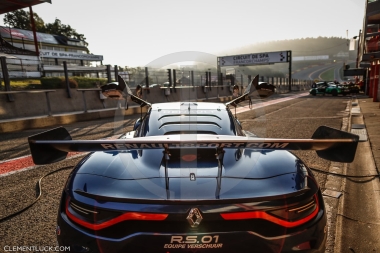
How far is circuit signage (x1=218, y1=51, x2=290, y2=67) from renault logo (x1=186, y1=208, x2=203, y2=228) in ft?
171

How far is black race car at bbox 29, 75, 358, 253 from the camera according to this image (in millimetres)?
1490

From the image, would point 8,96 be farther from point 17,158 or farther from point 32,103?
point 17,158

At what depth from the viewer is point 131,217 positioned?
1.50 meters

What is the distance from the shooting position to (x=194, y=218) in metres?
1.49

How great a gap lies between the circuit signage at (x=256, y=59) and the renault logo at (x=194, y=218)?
171 ft

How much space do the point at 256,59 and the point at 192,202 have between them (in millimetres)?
54198

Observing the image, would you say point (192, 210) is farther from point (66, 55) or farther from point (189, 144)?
point (66, 55)

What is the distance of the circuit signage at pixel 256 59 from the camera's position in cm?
4947

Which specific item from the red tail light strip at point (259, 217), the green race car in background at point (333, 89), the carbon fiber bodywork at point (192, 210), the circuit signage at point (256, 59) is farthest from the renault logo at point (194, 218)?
the circuit signage at point (256, 59)

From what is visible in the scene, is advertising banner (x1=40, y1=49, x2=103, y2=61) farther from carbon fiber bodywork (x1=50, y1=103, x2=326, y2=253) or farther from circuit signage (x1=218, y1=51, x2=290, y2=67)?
carbon fiber bodywork (x1=50, y1=103, x2=326, y2=253)

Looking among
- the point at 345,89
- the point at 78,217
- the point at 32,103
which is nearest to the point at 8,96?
the point at 32,103

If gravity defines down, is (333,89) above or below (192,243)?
below

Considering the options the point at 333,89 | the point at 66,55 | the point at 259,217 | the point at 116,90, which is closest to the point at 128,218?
the point at 259,217

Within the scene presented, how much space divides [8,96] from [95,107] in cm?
408
